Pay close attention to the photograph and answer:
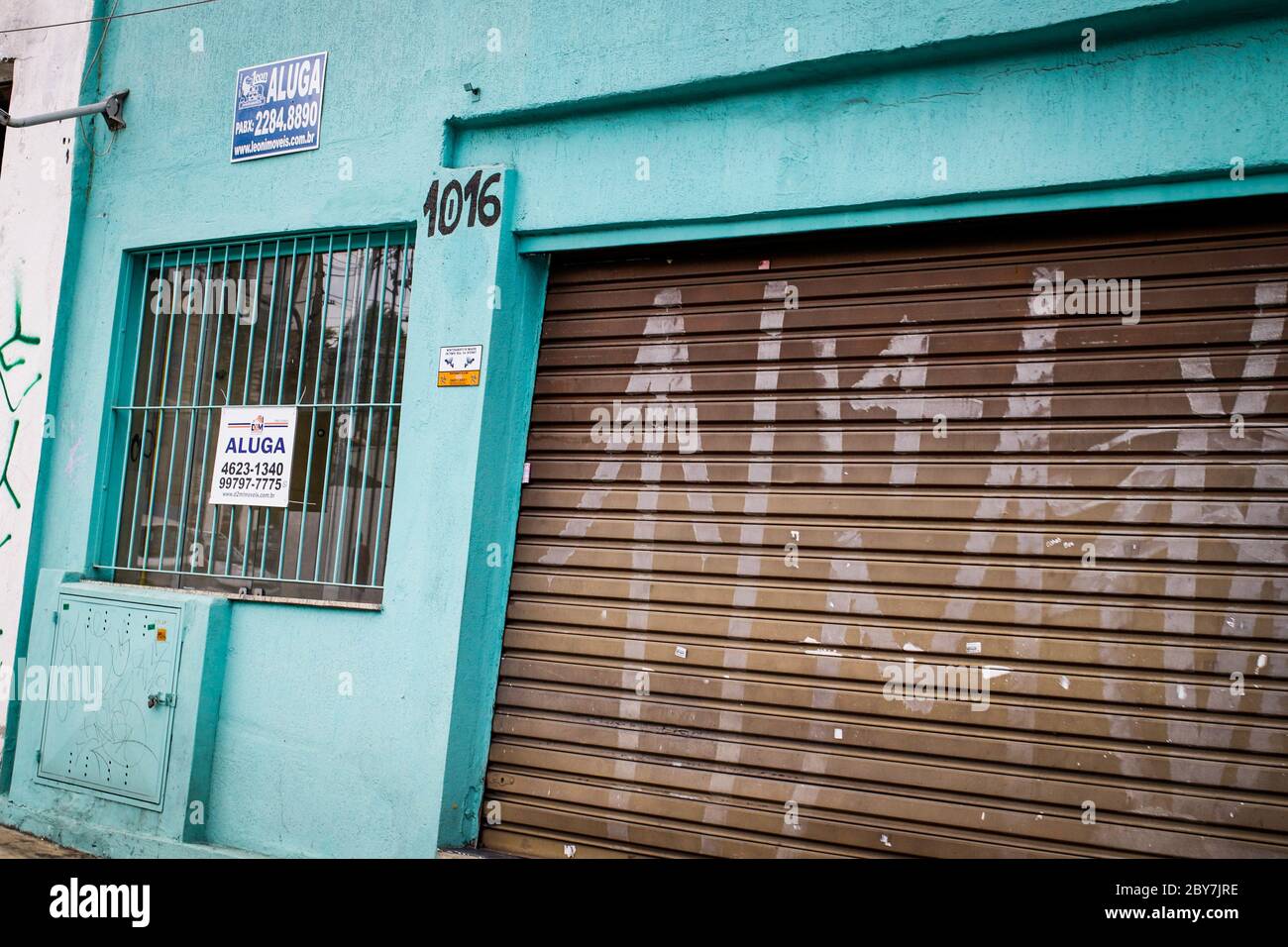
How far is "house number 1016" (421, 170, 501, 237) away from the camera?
5.85 m

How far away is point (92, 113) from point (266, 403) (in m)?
2.43

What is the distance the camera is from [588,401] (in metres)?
5.72

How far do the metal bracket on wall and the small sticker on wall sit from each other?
130 inches

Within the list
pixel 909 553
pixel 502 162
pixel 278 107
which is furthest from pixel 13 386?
pixel 909 553

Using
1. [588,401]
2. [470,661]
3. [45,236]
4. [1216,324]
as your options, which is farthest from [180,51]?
[1216,324]

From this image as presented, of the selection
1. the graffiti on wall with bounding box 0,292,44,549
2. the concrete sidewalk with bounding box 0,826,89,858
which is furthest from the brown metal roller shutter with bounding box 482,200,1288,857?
the graffiti on wall with bounding box 0,292,44,549

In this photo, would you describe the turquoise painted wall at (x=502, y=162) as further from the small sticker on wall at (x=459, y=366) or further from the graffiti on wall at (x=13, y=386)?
the graffiti on wall at (x=13, y=386)

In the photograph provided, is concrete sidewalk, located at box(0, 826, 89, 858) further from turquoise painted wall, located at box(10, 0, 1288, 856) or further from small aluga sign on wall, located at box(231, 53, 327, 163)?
small aluga sign on wall, located at box(231, 53, 327, 163)

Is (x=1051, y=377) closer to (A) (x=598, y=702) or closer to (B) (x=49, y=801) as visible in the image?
(A) (x=598, y=702)

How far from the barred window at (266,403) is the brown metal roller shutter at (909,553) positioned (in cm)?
100

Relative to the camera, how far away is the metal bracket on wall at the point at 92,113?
722cm

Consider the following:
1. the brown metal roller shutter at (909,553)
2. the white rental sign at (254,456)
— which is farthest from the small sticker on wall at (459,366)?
the white rental sign at (254,456)

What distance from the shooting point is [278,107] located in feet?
21.9
